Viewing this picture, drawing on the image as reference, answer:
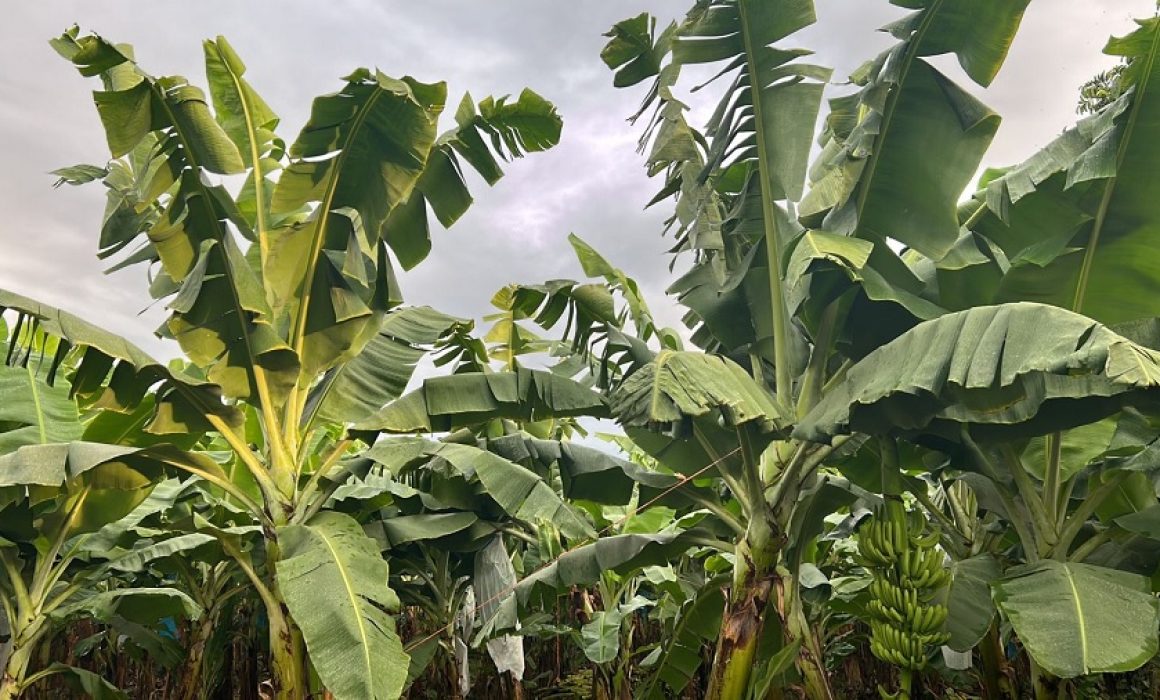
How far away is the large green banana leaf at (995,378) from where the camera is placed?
2326 mm

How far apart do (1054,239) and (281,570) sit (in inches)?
149

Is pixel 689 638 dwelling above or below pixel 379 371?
below

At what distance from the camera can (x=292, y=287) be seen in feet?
13.6

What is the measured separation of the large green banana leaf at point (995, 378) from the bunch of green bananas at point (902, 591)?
16.8 inches

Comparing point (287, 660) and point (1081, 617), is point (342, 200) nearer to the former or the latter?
point (287, 660)

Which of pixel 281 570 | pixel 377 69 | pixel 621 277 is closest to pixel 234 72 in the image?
pixel 377 69

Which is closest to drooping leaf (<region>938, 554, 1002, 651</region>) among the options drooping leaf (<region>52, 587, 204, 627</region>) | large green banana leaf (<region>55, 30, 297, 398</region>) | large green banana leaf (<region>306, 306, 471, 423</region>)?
large green banana leaf (<region>306, 306, 471, 423</region>)

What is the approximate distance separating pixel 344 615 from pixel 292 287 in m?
1.84

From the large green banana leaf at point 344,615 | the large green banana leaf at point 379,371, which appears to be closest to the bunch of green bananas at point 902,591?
the large green banana leaf at point 344,615

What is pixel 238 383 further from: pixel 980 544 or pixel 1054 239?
pixel 980 544

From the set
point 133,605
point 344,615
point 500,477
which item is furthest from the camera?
point 133,605

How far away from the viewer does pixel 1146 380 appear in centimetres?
209

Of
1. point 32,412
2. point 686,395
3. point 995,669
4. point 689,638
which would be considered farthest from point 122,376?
point 995,669

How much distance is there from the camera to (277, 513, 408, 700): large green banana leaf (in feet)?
9.96
